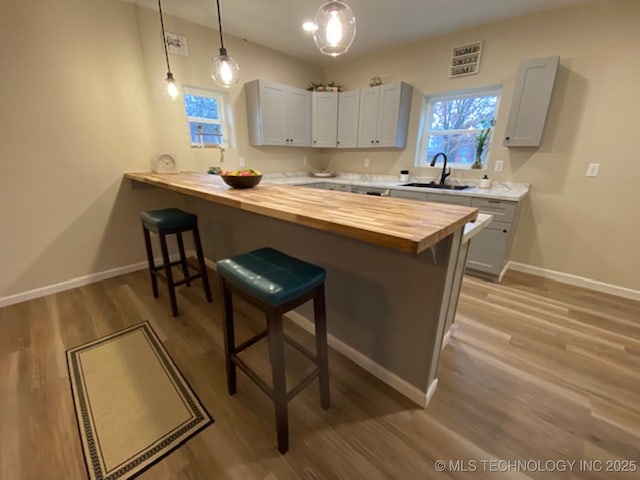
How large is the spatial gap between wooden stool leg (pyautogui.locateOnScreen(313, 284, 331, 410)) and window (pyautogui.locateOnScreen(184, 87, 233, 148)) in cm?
286

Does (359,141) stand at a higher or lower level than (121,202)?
higher

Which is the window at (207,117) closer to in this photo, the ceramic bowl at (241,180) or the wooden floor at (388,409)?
the ceramic bowl at (241,180)

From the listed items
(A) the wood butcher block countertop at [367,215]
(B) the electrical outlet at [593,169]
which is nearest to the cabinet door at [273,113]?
(A) the wood butcher block countertop at [367,215]

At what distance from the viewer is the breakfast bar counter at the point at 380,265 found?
3.20 ft

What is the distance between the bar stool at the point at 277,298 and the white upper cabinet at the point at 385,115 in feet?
9.47

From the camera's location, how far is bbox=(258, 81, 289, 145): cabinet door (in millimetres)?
3445

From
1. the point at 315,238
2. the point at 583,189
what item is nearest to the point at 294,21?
the point at 315,238

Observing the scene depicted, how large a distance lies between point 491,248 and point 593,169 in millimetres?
1169

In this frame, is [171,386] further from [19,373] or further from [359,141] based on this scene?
[359,141]

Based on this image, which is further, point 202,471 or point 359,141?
point 359,141

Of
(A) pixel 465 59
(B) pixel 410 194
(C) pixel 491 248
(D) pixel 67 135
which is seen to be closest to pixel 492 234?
(C) pixel 491 248

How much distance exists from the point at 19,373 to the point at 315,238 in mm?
1926

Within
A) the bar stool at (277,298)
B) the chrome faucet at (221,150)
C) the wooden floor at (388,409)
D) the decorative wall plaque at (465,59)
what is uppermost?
the decorative wall plaque at (465,59)

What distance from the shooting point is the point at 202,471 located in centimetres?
110
